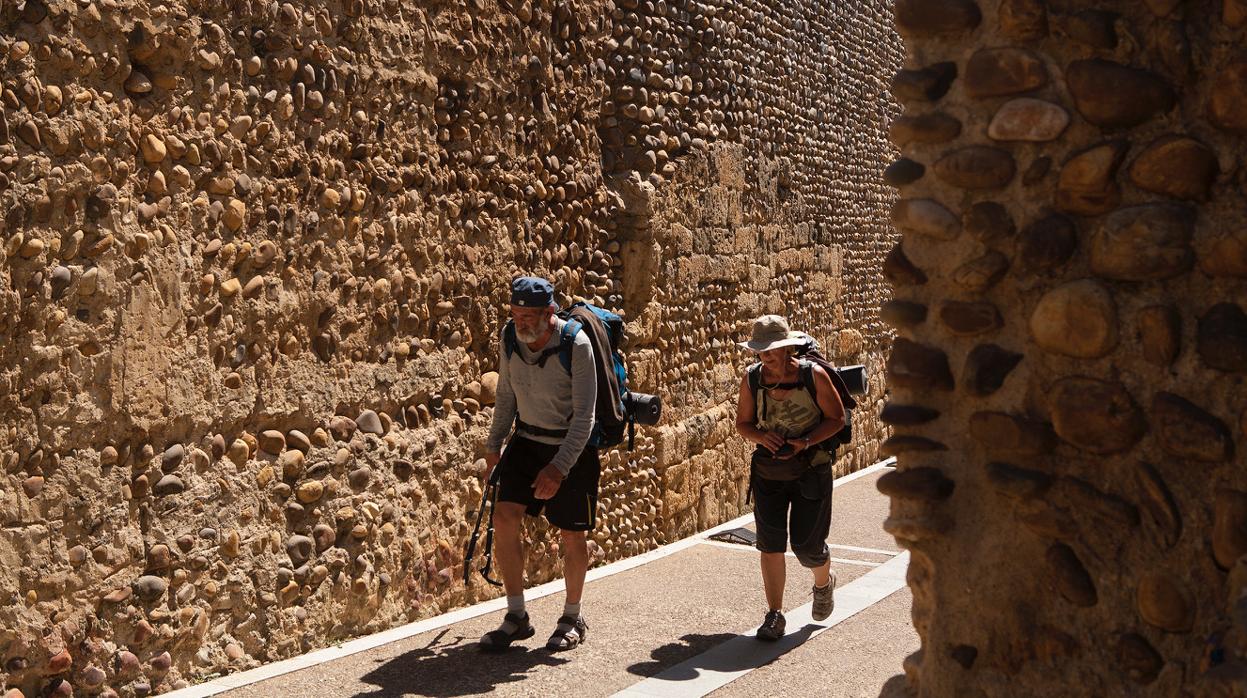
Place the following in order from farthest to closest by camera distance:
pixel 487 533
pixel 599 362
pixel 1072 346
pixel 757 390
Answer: pixel 487 533
pixel 757 390
pixel 599 362
pixel 1072 346

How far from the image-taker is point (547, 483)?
5.25 m

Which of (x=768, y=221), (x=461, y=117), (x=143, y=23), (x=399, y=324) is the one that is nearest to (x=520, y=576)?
(x=399, y=324)

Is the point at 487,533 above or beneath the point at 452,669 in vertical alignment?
above

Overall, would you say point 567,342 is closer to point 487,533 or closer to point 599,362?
point 599,362

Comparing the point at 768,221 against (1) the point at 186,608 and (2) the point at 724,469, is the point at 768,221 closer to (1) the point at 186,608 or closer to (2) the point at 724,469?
(2) the point at 724,469

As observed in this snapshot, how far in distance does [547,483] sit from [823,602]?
161 cm

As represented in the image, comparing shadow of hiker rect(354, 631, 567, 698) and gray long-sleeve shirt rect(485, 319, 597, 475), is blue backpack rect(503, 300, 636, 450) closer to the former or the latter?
gray long-sleeve shirt rect(485, 319, 597, 475)

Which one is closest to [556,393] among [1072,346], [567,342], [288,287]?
[567,342]

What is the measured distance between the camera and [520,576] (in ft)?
18.0

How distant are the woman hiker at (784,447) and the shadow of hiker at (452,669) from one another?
44.5 inches

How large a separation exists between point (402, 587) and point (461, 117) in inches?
90.3

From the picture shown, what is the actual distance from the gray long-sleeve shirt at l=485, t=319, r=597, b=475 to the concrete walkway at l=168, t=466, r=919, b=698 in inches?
34.4

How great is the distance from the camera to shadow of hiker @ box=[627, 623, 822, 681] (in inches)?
207

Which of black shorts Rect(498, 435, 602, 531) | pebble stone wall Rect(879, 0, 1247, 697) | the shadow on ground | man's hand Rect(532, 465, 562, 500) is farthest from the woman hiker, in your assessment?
pebble stone wall Rect(879, 0, 1247, 697)
